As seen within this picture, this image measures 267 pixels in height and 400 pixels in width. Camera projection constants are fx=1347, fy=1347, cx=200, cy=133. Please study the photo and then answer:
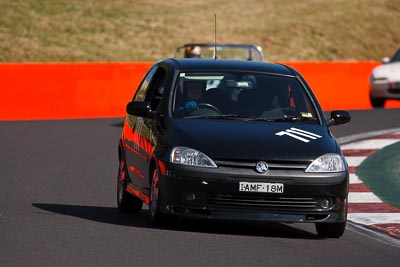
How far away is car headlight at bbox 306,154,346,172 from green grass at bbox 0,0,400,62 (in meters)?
32.5

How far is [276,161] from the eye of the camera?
10469 mm

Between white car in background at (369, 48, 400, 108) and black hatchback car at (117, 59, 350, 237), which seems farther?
white car in background at (369, 48, 400, 108)

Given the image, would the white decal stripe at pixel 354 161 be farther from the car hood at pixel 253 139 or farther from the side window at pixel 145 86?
the car hood at pixel 253 139

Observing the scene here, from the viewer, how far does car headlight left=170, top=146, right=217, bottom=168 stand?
34.3 ft

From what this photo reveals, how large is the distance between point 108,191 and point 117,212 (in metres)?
2.10

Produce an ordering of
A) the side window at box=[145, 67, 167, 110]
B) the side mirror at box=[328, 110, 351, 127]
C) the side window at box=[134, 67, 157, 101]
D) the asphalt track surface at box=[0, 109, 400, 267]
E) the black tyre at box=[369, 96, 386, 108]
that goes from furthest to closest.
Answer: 1. the black tyre at box=[369, 96, 386, 108]
2. the side window at box=[134, 67, 157, 101]
3. the side window at box=[145, 67, 167, 110]
4. the side mirror at box=[328, 110, 351, 127]
5. the asphalt track surface at box=[0, 109, 400, 267]

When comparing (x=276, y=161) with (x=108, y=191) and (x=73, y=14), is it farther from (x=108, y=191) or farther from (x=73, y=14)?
(x=73, y=14)

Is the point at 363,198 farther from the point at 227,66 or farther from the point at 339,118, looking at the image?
the point at 227,66

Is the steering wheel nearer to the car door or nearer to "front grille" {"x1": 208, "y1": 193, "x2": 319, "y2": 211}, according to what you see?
the car door

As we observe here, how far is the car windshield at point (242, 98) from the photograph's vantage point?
1147 centimetres

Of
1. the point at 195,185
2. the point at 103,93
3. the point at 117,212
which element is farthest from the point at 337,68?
the point at 195,185

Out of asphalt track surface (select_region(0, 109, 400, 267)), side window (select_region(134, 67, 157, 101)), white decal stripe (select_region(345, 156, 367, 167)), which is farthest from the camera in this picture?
white decal stripe (select_region(345, 156, 367, 167))

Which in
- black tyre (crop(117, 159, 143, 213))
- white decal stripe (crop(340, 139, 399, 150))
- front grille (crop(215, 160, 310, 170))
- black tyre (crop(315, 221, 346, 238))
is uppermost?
front grille (crop(215, 160, 310, 170))

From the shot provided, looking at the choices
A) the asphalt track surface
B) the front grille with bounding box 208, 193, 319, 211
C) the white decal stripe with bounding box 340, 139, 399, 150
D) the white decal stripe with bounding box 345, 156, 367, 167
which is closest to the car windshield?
the asphalt track surface
